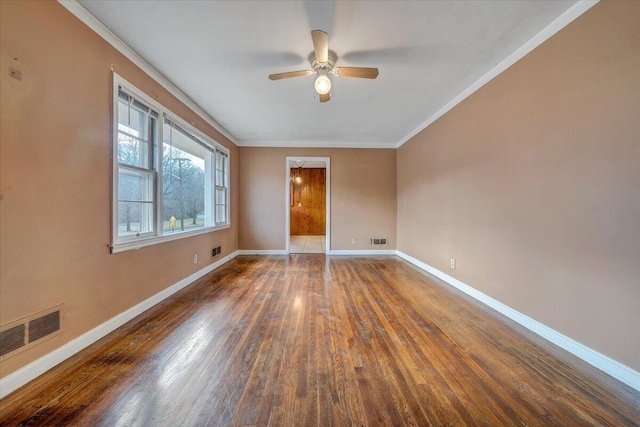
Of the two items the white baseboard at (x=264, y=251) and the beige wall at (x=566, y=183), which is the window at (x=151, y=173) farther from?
the beige wall at (x=566, y=183)

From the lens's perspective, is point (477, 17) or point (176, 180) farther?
point (176, 180)

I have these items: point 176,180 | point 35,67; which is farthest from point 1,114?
point 176,180

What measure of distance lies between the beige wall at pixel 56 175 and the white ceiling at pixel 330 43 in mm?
438

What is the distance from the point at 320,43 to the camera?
6.25 feet

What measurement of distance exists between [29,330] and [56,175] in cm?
101

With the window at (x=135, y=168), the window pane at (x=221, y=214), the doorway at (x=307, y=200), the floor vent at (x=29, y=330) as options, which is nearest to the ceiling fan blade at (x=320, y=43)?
the window at (x=135, y=168)

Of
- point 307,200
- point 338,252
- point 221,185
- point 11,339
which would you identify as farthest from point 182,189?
point 307,200

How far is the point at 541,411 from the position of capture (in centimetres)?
129

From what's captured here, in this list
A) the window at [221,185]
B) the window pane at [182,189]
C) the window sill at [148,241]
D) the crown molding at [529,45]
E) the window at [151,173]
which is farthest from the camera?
the window at [221,185]

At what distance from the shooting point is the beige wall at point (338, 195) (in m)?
5.51

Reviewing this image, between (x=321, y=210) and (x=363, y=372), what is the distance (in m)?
7.76

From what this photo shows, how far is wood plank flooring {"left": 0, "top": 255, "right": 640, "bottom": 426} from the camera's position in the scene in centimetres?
126

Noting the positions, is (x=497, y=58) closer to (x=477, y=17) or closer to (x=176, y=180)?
(x=477, y=17)

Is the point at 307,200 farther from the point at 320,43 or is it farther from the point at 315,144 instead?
the point at 320,43
